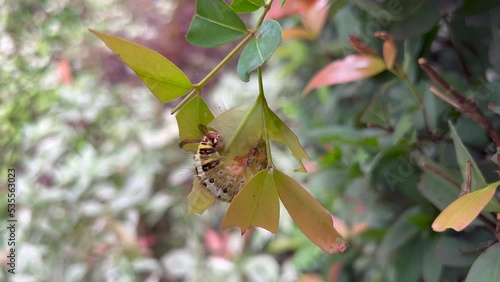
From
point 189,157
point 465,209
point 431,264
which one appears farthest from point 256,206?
point 189,157

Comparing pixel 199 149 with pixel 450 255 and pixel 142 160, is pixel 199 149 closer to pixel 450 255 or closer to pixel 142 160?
pixel 450 255

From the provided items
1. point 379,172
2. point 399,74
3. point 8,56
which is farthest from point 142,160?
point 399,74

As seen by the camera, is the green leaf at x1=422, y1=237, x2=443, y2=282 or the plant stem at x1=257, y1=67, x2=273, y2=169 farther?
the green leaf at x1=422, y1=237, x2=443, y2=282

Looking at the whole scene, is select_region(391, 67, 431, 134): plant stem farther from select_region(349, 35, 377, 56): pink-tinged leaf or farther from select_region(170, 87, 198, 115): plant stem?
select_region(170, 87, 198, 115): plant stem

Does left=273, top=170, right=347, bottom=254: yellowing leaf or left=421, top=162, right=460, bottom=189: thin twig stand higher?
left=273, top=170, right=347, bottom=254: yellowing leaf

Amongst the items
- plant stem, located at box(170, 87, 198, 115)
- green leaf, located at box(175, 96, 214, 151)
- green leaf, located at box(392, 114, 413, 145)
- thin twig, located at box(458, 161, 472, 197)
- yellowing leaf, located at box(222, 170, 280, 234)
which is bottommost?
thin twig, located at box(458, 161, 472, 197)

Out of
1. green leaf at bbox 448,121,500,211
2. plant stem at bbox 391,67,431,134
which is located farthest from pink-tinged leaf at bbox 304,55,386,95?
green leaf at bbox 448,121,500,211
